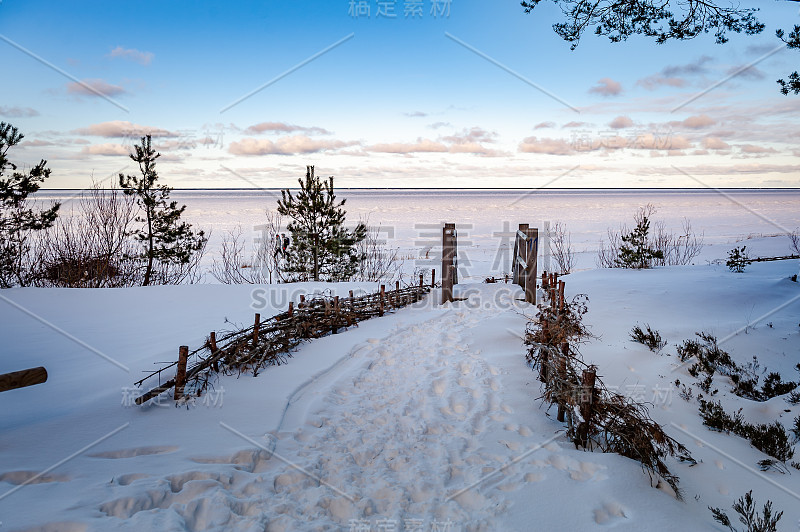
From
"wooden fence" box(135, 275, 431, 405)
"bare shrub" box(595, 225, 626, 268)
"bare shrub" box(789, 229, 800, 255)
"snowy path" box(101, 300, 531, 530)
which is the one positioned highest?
"bare shrub" box(789, 229, 800, 255)

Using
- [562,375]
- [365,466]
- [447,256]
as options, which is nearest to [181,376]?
[365,466]

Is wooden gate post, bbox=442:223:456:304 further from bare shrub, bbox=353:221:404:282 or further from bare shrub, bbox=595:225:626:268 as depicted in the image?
bare shrub, bbox=595:225:626:268

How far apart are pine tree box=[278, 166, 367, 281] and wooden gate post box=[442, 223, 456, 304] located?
5752 mm

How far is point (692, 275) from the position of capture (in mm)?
11398

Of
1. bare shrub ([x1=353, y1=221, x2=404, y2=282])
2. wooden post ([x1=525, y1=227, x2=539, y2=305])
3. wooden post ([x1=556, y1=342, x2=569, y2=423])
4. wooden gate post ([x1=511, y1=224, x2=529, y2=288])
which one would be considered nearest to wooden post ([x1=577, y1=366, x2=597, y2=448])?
wooden post ([x1=556, y1=342, x2=569, y2=423])

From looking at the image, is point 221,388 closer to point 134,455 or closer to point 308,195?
point 134,455

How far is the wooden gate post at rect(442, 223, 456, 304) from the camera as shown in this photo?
428 inches

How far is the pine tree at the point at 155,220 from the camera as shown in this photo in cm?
1573

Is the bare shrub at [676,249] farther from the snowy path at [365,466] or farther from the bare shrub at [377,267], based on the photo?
the snowy path at [365,466]

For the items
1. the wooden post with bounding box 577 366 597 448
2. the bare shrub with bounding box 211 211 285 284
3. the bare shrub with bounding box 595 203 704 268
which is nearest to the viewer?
the wooden post with bounding box 577 366 597 448

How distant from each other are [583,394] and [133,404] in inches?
181

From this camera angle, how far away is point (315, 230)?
659 inches

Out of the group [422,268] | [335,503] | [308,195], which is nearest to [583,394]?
[335,503]

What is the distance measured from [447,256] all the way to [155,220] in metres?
12.0
